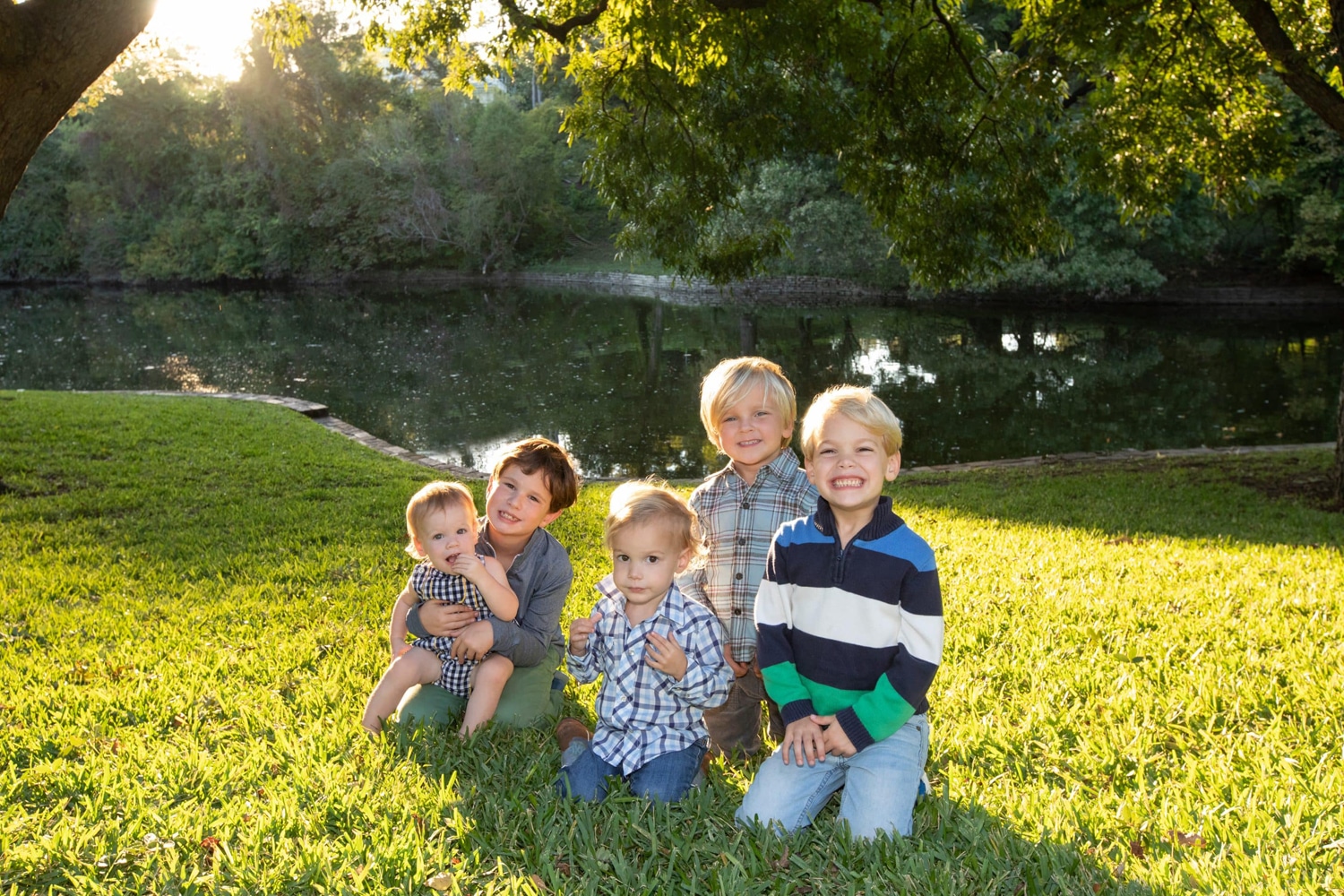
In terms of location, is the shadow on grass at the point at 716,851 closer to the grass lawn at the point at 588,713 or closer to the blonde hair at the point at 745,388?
the grass lawn at the point at 588,713

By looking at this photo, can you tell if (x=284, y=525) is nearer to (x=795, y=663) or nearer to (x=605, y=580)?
(x=605, y=580)

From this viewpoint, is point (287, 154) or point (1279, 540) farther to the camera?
point (287, 154)

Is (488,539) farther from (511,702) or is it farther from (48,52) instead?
(48,52)

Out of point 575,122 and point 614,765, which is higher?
point 575,122

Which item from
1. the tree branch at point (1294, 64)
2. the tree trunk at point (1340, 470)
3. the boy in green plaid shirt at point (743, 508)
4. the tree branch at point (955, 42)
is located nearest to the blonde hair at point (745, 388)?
Answer: the boy in green plaid shirt at point (743, 508)

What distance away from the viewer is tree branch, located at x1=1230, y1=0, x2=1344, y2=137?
24.9 feet

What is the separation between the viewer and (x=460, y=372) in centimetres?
1977

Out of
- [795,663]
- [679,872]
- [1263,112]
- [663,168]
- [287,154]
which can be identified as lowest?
[679,872]

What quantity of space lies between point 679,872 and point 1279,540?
19.5 feet

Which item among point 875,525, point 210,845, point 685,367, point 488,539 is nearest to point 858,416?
point 875,525

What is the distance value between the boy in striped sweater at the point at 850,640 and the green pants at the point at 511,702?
102 cm

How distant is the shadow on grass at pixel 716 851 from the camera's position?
2576mm

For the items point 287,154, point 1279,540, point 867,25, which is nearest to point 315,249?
point 287,154

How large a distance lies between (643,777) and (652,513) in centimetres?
80
